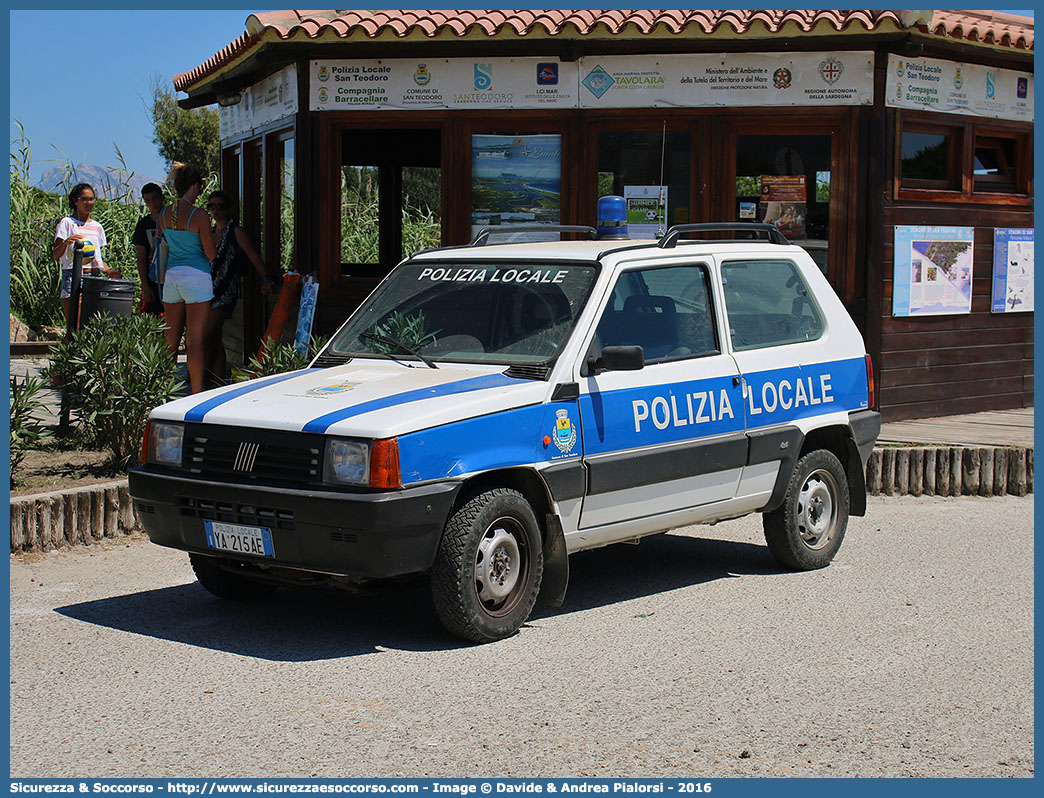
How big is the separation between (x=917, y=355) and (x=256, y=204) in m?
7.60

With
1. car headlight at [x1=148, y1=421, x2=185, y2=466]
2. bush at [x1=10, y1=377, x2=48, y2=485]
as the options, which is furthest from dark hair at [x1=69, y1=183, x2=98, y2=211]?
car headlight at [x1=148, y1=421, x2=185, y2=466]

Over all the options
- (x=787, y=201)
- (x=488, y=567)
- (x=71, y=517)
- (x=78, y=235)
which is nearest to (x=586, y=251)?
(x=488, y=567)

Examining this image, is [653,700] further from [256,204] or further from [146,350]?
[256,204]

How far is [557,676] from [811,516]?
279 centimetres

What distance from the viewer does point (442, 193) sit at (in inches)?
502

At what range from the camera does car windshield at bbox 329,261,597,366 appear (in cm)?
685

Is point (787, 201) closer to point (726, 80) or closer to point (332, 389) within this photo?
point (726, 80)

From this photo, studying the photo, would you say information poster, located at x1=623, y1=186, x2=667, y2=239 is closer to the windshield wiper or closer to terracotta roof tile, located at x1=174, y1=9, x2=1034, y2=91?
terracotta roof tile, located at x1=174, y1=9, x2=1034, y2=91

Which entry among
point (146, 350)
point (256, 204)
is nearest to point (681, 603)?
point (146, 350)

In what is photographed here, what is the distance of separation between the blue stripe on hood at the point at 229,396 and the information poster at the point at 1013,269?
872cm

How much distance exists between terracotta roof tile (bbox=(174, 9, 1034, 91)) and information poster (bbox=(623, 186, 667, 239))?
153 centimetres

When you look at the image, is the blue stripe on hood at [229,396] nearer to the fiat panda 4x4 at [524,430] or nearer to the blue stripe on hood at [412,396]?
the fiat panda 4x4 at [524,430]

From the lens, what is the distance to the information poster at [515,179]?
1253 centimetres

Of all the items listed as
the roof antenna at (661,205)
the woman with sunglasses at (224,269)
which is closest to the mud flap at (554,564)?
the roof antenna at (661,205)
